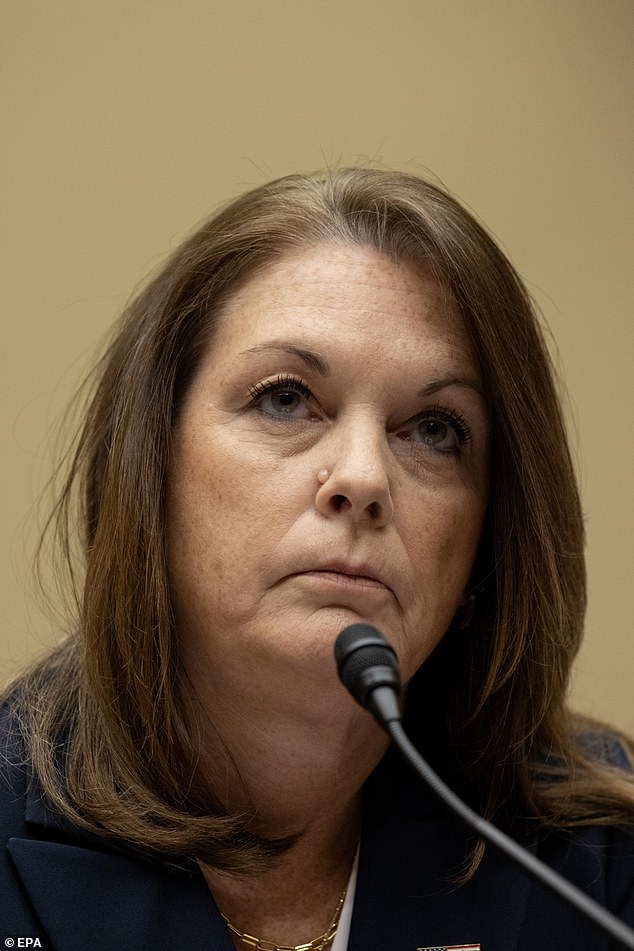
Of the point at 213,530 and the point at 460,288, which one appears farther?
the point at 460,288

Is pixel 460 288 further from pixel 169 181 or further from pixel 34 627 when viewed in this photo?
pixel 34 627

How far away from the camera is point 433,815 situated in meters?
1.55

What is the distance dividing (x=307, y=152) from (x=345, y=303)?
890mm

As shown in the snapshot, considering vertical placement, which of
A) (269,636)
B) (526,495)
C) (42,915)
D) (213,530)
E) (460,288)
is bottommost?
(42,915)

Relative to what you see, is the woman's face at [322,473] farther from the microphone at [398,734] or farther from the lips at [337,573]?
the microphone at [398,734]

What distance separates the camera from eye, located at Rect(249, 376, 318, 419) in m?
1.37

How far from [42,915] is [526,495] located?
73cm

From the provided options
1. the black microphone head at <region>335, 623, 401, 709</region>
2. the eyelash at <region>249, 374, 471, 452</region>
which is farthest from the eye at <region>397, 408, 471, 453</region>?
the black microphone head at <region>335, 623, 401, 709</region>

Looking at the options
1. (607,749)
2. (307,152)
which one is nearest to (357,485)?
(607,749)

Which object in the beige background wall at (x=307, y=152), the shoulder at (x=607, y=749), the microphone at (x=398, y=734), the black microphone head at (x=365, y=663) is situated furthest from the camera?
→ the beige background wall at (x=307, y=152)

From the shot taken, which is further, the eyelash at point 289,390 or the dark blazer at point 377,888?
the eyelash at point 289,390

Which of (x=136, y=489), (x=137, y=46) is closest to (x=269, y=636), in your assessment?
(x=136, y=489)

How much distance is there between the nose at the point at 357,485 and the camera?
4.12 ft

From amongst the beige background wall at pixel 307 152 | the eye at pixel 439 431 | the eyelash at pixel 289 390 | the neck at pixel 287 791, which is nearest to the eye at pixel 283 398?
the eyelash at pixel 289 390
